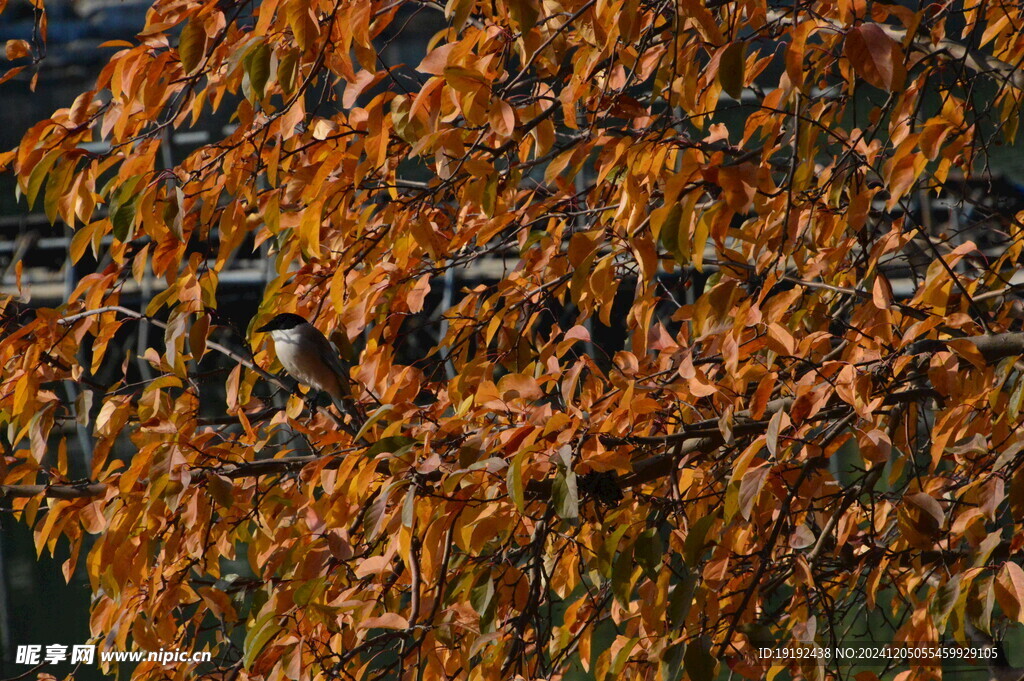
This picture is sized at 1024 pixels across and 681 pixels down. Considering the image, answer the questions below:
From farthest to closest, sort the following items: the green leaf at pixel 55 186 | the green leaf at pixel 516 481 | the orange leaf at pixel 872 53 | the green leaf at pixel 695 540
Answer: the green leaf at pixel 55 186 < the green leaf at pixel 695 540 < the green leaf at pixel 516 481 < the orange leaf at pixel 872 53

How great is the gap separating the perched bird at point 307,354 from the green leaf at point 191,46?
1237mm

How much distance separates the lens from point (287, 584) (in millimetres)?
1911

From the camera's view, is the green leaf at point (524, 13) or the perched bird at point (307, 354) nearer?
the green leaf at point (524, 13)

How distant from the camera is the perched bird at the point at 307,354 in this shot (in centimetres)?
305

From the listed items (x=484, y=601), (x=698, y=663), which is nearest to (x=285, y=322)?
(x=484, y=601)

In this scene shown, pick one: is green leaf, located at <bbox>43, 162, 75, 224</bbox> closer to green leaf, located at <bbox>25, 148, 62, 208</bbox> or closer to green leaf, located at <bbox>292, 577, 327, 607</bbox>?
green leaf, located at <bbox>25, 148, 62, 208</bbox>

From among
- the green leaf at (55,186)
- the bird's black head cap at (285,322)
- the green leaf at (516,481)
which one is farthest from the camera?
the bird's black head cap at (285,322)

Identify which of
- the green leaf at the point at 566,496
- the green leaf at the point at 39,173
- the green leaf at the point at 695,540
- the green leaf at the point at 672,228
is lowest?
the green leaf at the point at 695,540

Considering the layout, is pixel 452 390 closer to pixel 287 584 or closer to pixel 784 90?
pixel 287 584

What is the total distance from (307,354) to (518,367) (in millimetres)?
905

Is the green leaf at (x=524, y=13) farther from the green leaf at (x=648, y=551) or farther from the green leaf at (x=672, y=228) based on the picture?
the green leaf at (x=648, y=551)

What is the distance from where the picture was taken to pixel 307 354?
3.15m

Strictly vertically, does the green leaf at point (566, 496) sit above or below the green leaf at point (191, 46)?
below

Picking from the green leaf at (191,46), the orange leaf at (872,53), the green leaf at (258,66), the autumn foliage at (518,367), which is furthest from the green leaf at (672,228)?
the green leaf at (191,46)
